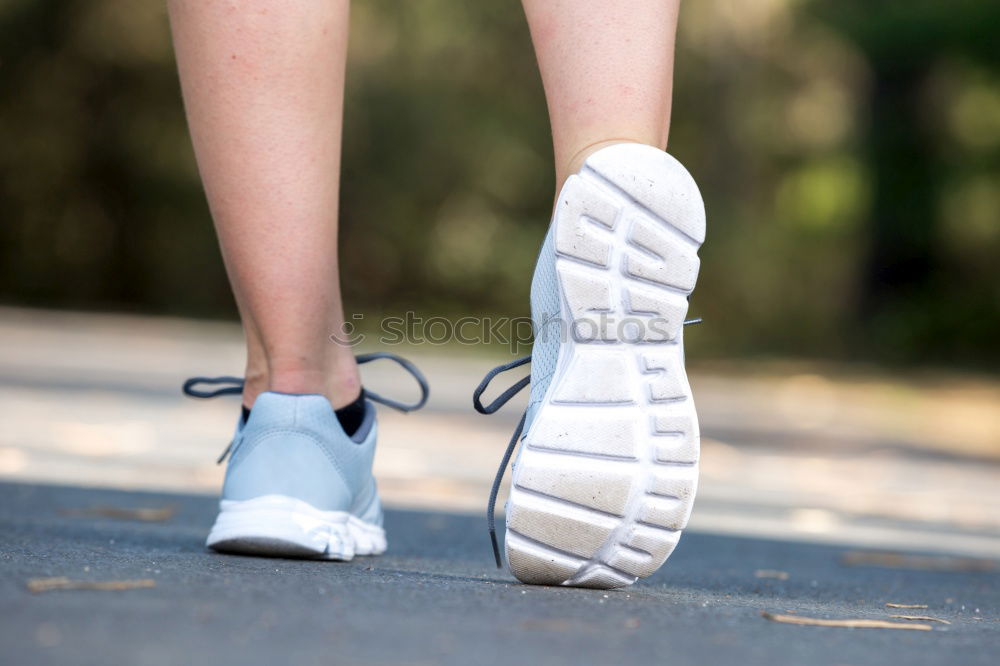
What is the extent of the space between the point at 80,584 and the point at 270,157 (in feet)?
2.22

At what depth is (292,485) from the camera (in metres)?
1.53

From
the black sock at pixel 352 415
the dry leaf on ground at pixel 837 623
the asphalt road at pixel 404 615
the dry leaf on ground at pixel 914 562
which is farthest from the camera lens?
the dry leaf on ground at pixel 914 562

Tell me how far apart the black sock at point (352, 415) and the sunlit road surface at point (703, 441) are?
959 mm

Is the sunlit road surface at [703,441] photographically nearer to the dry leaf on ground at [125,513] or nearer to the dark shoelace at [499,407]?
the dry leaf on ground at [125,513]

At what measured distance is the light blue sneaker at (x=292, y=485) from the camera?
4.89 feet

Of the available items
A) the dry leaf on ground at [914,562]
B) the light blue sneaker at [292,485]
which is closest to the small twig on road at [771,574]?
the dry leaf on ground at [914,562]

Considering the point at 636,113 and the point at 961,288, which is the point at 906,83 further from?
the point at 636,113

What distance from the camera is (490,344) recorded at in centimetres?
1399

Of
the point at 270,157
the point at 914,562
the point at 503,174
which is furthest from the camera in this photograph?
the point at 503,174

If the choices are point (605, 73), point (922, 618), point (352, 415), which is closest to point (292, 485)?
point (352, 415)

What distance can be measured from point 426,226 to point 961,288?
6.86 m

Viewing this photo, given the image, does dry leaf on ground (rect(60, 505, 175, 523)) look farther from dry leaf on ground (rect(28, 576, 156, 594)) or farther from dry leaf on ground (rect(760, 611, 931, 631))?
dry leaf on ground (rect(760, 611, 931, 631))

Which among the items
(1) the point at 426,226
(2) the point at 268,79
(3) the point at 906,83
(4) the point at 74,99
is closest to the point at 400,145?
(1) the point at 426,226

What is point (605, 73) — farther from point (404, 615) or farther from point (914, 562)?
point (914, 562)
